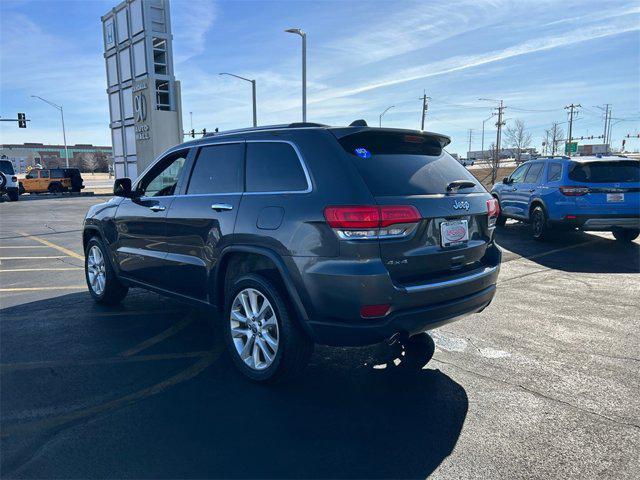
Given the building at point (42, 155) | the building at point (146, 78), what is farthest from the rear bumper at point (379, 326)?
the building at point (42, 155)

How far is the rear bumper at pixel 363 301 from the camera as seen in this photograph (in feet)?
10.3

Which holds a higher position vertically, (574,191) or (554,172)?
(554,172)

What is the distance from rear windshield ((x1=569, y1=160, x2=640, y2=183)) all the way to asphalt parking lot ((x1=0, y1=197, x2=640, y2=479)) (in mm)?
4305

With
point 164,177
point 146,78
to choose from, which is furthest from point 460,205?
point 146,78

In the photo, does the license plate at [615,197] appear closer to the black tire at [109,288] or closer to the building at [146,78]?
the black tire at [109,288]

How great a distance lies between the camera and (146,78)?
108 feet

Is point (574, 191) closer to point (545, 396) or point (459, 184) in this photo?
point (459, 184)

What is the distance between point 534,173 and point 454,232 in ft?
26.9

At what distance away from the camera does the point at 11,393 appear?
359 centimetres

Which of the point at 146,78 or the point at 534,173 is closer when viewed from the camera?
the point at 534,173

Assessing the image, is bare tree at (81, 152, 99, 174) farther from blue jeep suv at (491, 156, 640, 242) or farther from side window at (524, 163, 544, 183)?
blue jeep suv at (491, 156, 640, 242)

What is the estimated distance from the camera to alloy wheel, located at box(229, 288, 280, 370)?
12.0 feet

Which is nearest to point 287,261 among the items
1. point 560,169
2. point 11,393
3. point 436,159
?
point 436,159

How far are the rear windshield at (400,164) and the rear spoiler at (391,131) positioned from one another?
0.06 ft
